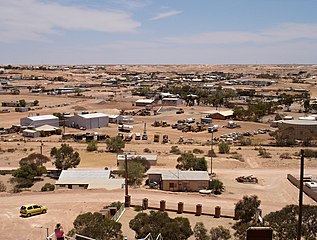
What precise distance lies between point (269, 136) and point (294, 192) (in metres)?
25.0

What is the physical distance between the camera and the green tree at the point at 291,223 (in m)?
14.2

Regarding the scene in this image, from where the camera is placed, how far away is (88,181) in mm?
26125

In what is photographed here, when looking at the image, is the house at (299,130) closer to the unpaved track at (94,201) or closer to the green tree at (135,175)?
the unpaved track at (94,201)

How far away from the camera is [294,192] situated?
25.7m

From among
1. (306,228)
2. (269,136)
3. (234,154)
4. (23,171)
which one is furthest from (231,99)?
(306,228)

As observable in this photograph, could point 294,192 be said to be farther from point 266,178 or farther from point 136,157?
point 136,157

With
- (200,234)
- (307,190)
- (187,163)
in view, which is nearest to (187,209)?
(200,234)

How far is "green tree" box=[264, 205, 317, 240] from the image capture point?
46.5 ft

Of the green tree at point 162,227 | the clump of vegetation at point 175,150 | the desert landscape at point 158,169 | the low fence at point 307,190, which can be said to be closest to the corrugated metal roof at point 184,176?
the desert landscape at point 158,169

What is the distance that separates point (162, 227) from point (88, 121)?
40.4 meters

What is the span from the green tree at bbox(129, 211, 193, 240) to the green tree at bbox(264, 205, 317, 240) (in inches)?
122

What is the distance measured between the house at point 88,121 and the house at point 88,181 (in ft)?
88.5

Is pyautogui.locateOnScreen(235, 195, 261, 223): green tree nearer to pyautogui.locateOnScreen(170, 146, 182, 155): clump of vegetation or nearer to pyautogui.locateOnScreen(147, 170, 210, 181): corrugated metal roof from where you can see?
pyautogui.locateOnScreen(147, 170, 210, 181): corrugated metal roof

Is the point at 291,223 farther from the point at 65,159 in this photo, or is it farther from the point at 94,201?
the point at 65,159
